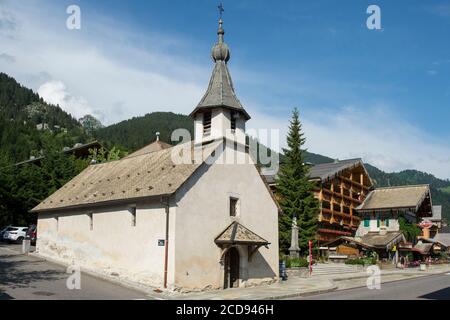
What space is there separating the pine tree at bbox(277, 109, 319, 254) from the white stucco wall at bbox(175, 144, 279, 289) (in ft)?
49.6

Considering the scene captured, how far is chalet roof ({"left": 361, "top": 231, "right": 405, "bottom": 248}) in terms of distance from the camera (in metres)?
48.6

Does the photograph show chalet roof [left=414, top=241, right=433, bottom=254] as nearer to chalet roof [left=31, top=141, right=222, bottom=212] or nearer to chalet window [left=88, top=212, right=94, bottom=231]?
chalet roof [left=31, top=141, right=222, bottom=212]

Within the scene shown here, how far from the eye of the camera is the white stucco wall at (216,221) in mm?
23000

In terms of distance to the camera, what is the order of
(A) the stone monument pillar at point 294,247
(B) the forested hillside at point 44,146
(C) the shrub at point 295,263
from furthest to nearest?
(B) the forested hillside at point 44,146 → (A) the stone monument pillar at point 294,247 → (C) the shrub at point 295,263

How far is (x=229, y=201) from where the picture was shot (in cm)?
2562

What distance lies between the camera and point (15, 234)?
43.7m

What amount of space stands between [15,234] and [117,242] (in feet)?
73.1

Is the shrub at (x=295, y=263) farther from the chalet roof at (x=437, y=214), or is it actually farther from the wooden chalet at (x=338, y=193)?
the chalet roof at (x=437, y=214)

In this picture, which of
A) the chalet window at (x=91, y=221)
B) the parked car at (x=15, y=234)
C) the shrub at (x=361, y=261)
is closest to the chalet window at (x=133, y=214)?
the chalet window at (x=91, y=221)

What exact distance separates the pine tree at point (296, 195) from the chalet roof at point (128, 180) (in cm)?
1671

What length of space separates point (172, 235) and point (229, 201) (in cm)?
431

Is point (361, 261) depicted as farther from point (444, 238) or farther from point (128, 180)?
point (444, 238)

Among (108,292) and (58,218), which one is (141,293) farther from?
(58,218)
